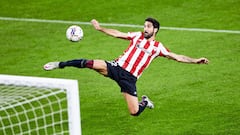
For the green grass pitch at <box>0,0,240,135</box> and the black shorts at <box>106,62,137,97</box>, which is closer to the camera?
the black shorts at <box>106,62,137,97</box>

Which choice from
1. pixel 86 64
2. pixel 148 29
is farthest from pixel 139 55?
pixel 86 64

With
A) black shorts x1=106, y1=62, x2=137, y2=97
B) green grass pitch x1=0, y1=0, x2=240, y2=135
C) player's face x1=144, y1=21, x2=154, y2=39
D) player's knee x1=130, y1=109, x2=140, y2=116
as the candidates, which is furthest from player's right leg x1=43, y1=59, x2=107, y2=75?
green grass pitch x1=0, y1=0, x2=240, y2=135

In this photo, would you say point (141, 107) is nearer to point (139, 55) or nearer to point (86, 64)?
point (139, 55)

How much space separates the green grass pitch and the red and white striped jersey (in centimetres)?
100

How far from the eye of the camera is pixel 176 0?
2162cm

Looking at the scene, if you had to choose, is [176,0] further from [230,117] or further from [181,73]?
[230,117]

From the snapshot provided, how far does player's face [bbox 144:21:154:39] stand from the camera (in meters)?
14.9

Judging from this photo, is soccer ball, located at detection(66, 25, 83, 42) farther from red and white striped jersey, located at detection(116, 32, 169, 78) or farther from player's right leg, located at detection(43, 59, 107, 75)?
red and white striped jersey, located at detection(116, 32, 169, 78)

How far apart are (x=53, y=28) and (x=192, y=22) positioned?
11.1 feet

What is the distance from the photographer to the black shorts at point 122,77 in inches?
583

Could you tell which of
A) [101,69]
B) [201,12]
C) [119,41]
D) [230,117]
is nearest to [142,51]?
[101,69]

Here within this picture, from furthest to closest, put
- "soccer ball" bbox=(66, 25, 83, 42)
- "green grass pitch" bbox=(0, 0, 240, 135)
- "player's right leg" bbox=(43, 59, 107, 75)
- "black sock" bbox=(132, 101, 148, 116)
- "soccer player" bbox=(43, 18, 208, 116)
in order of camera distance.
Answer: "green grass pitch" bbox=(0, 0, 240, 135) < "soccer ball" bbox=(66, 25, 83, 42) < "black sock" bbox=(132, 101, 148, 116) < "soccer player" bbox=(43, 18, 208, 116) < "player's right leg" bbox=(43, 59, 107, 75)

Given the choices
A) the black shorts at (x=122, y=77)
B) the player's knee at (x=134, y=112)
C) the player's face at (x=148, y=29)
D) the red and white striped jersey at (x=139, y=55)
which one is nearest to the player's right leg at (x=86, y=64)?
the black shorts at (x=122, y=77)

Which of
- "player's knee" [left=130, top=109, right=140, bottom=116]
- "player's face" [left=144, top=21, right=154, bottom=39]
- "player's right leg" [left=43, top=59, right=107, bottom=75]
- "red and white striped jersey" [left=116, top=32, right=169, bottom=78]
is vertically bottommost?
"player's knee" [left=130, top=109, right=140, bottom=116]
